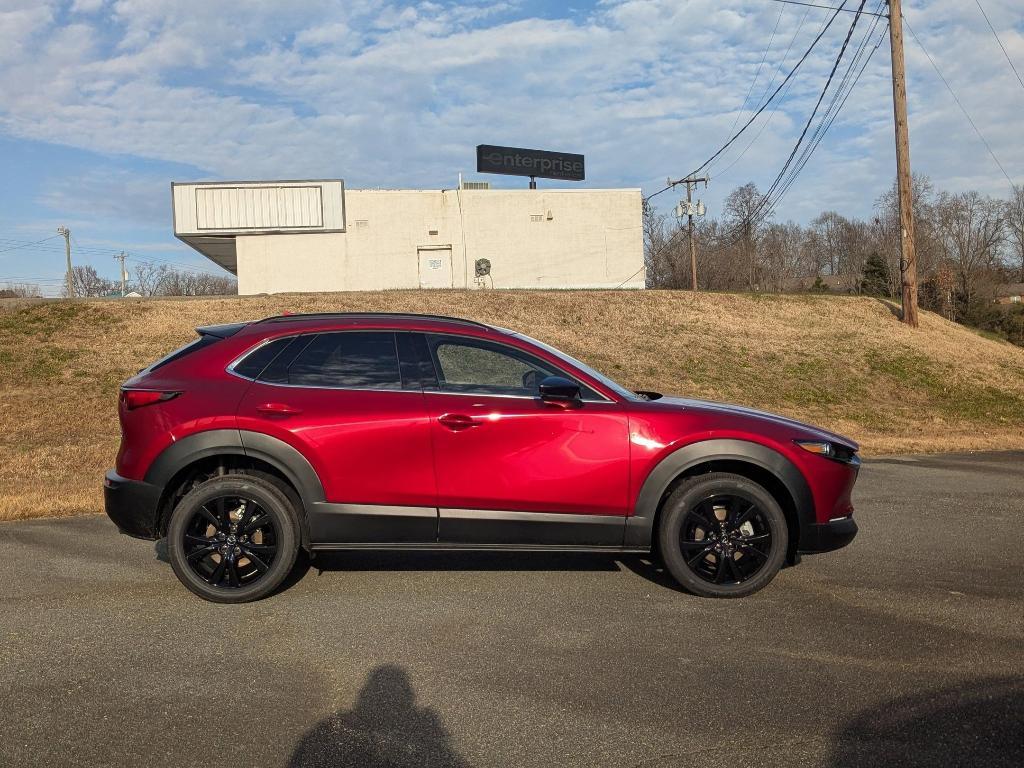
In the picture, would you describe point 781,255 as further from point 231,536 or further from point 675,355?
point 231,536

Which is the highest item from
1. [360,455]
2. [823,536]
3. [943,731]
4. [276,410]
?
[276,410]

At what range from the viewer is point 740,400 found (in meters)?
18.6

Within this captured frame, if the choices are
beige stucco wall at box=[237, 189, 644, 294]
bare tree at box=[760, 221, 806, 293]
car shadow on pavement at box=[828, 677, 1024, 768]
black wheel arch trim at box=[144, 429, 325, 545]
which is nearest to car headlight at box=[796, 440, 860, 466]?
car shadow on pavement at box=[828, 677, 1024, 768]

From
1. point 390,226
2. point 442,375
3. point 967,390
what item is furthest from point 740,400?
point 390,226

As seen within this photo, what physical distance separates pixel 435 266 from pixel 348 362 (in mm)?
29380

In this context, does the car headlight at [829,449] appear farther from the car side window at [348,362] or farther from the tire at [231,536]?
the tire at [231,536]

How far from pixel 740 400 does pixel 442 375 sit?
569 inches

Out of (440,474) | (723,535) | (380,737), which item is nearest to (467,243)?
(440,474)

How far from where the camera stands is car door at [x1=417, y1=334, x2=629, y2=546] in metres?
5.04

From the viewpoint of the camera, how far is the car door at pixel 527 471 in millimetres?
5035

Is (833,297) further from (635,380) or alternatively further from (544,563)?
(544,563)

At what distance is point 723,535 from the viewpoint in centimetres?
512

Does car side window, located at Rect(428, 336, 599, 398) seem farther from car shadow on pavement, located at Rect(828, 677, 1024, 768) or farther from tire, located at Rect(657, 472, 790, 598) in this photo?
car shadow on pavement, located at Rect(828, 677, 1024, 768)

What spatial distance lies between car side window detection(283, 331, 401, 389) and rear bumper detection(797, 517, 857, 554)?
2.57m
